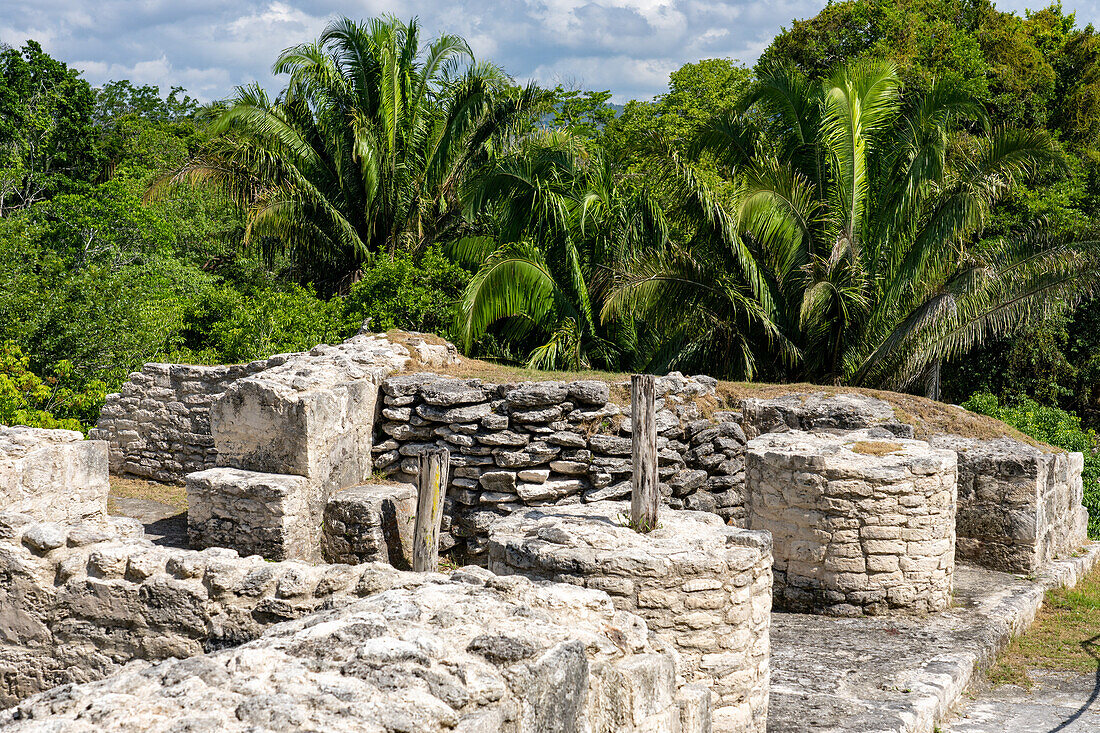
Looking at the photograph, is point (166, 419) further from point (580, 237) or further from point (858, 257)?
point (858, 257)

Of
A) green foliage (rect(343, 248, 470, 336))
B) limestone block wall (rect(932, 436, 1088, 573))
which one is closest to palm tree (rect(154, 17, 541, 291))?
green foliage (rect(343, 248, 470, 336))

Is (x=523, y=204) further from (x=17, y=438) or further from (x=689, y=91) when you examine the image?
(x=689, y=91)

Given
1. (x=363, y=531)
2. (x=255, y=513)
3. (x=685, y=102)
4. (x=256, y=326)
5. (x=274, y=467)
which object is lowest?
(x=363, y=531)

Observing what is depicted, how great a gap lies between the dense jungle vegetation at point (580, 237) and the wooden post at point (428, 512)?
494 cm

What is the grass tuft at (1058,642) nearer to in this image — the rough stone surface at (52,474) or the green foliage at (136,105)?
the rough stone surface at (52,474)

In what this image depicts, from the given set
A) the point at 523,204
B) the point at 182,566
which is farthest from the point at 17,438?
the point at 523,204

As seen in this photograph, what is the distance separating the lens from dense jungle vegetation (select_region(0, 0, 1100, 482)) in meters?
11.7

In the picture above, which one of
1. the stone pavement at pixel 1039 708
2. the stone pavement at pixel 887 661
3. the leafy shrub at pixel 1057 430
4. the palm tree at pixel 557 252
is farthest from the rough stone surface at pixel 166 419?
the leafy shrub at pixel 1057 430

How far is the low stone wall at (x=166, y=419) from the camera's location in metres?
9.64

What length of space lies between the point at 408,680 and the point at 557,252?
1084 cm

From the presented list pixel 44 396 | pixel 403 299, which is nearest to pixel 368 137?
pixel 403 299

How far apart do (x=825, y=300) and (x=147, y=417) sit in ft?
26.3

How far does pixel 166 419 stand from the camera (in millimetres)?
9797

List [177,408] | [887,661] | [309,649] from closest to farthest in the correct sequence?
[309,649] < [887,661] < [177,408]
